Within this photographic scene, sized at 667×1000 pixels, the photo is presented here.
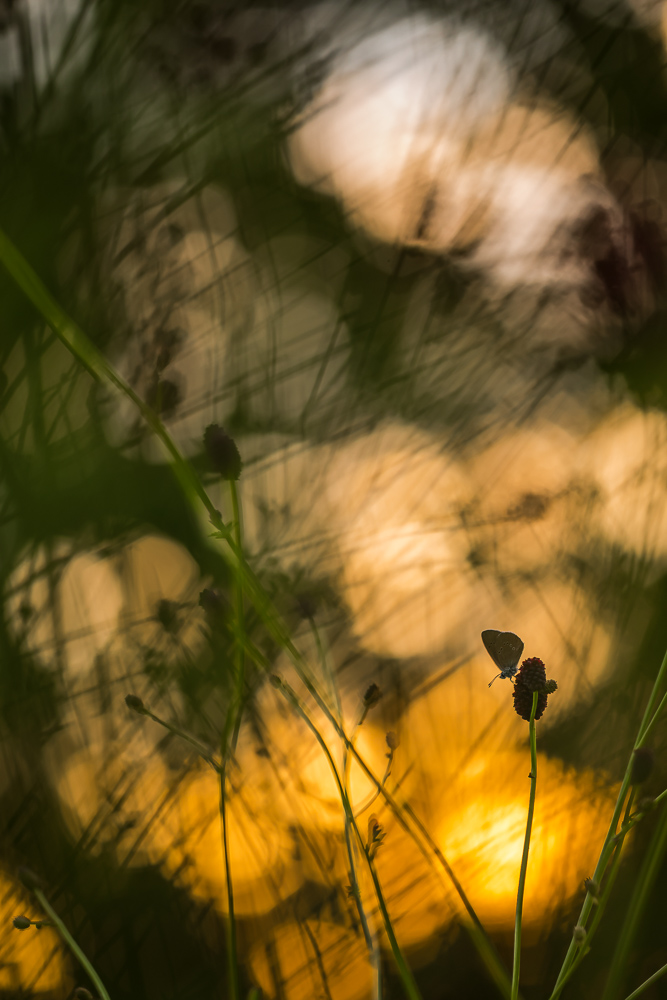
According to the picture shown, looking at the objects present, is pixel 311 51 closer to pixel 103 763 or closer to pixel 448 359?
pixel 448 359

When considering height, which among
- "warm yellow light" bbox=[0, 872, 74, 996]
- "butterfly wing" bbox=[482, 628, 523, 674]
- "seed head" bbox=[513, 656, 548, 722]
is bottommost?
"seed head" bbox=[513, 656, 548, 722]

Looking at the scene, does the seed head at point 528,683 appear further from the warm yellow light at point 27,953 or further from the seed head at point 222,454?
the warm yellow light at point 27,953

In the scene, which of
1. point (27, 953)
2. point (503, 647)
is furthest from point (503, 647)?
point (27, 953)

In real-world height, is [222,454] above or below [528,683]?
above

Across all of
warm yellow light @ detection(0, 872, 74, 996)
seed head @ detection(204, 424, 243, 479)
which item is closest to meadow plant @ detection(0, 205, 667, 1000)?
seed head @ detection(204, 424, 243, 479)

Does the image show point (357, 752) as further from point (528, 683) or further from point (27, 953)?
point (27, 953)

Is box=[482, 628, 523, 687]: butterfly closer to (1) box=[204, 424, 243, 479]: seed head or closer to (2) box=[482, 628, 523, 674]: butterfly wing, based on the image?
(2) box=[482, 628, 523, 674]: butterfly wing

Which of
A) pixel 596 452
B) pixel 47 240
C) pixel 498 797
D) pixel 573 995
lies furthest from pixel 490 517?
pixel 47 240

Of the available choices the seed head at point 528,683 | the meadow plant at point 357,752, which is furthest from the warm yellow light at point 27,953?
the seed head at point 528,683
